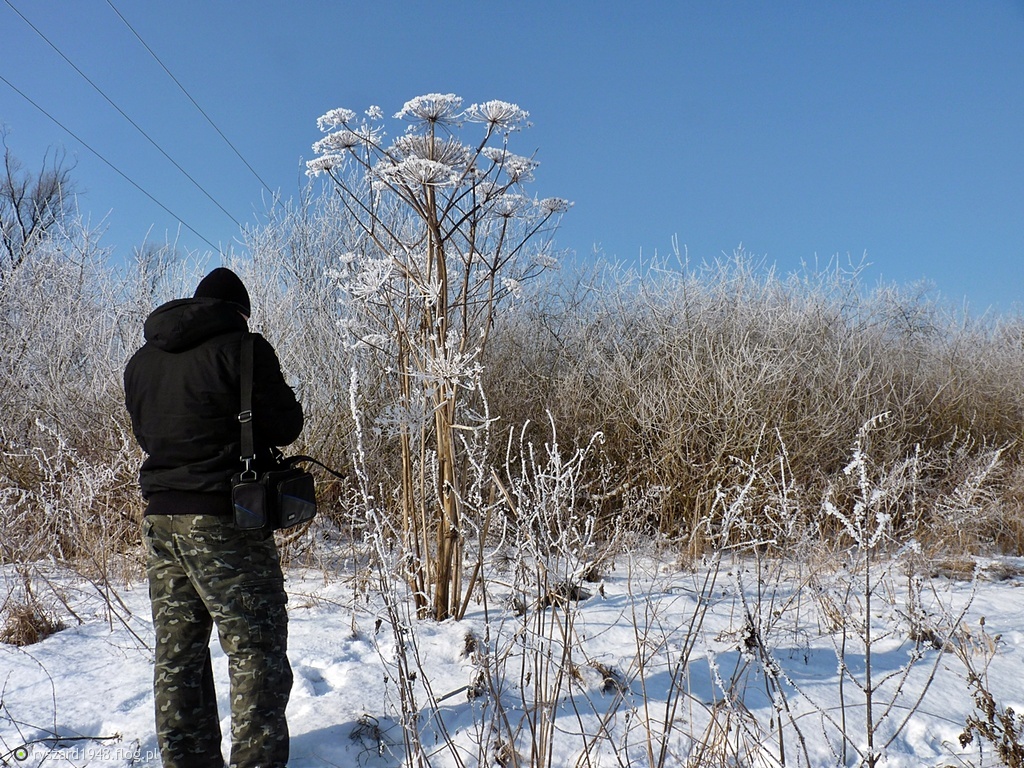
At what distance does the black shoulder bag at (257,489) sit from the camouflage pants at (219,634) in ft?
0.32

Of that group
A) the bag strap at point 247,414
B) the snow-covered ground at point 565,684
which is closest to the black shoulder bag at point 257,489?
the bag strap at point 247,414

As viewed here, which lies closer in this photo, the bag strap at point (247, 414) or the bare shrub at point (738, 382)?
the bag strap at point (247, 414)

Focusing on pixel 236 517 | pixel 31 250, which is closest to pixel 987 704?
Answer: pixel 236 517

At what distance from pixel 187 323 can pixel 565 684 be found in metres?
2.09

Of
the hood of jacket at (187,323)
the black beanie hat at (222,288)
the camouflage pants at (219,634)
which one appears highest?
the black beanie hat at (222,288)

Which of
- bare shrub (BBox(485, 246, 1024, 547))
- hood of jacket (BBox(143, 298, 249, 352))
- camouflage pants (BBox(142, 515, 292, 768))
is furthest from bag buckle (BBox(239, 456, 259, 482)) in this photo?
bare shrub (BBox(485, 246, 1024, 547))

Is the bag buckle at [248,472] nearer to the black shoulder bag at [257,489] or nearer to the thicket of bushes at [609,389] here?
the black shoulder bag at [257,489]

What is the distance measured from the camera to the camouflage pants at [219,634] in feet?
6.84

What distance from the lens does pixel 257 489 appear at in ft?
6.79

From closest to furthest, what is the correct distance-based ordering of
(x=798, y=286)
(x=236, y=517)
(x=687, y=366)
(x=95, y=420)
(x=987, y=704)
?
(x=236, y=517) → (x=987, y=704) → (x=95, y=420) → (x=687, y=366) → (x=798, y=286)

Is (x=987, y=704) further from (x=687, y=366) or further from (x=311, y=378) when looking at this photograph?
(x=311, y=378)

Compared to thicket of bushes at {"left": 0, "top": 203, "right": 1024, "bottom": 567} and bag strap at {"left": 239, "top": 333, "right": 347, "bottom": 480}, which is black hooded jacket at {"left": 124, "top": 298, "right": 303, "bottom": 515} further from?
thicket of bushes at {"left": 0, "top": 203, "right": 1024, "bottom": 567}

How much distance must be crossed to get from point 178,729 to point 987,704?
103 inches

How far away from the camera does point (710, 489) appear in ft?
19.6
